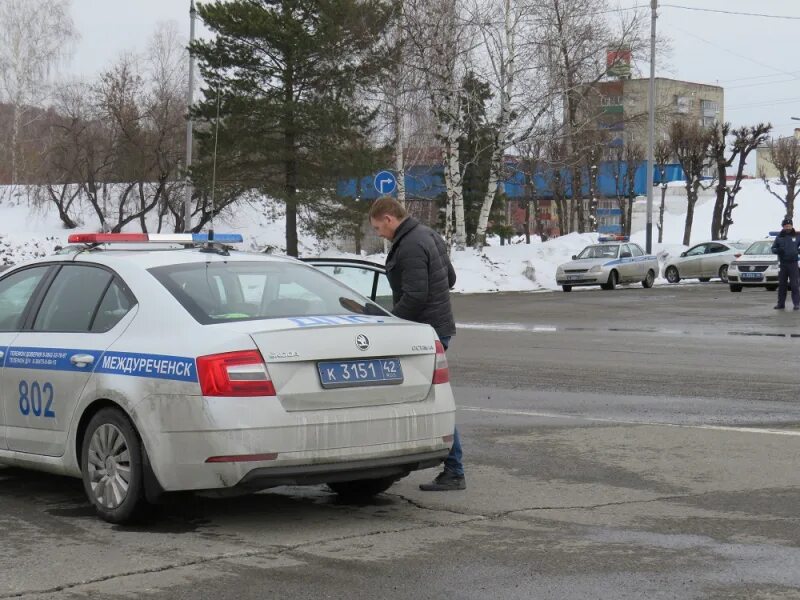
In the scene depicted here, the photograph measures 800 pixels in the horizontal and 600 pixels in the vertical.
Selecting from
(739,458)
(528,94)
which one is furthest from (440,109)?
(739,458)

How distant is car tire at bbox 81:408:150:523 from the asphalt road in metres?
0.11

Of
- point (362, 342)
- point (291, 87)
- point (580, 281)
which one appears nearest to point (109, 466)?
point (362, 342)

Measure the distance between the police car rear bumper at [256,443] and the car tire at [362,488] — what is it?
74 cm

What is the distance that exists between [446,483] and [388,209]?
5.56 ft

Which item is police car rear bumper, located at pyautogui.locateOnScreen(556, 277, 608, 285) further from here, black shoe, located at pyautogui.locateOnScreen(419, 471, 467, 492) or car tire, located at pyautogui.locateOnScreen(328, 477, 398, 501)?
car tire, located at pyautogui.locateOnScreen(328, 477, 398, 501)

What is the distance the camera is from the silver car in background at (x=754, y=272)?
36219 mm

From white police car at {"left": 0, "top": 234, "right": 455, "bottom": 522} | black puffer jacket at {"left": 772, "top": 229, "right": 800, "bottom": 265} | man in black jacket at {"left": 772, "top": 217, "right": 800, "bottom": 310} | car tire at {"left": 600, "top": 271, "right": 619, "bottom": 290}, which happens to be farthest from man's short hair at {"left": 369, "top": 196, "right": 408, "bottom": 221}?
car tire at {"left": 600, "top": 271, "right": 619, "bottom": 290}

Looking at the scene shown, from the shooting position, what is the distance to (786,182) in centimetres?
8644

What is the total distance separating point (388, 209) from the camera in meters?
7.95

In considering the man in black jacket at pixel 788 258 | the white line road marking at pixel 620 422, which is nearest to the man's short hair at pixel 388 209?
the white line road marking at pixel 620 422

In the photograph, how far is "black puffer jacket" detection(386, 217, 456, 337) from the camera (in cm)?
775

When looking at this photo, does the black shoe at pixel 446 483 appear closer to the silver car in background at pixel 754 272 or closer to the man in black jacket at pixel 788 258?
the man in black jacket at pixel 788 258

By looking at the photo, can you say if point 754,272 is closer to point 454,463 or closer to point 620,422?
point 620,422

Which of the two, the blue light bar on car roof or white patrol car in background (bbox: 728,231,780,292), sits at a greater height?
the blue light bar on car roof
